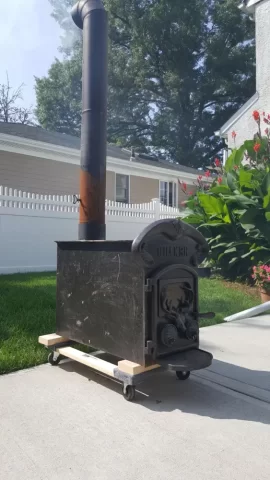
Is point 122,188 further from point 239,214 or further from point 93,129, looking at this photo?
point 93,129

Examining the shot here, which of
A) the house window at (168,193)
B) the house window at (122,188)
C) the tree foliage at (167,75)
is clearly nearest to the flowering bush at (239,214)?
the house window at (122,188)

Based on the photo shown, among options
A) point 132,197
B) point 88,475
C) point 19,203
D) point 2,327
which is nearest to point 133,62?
point 132,197

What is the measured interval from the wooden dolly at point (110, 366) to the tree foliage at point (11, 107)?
31743mm

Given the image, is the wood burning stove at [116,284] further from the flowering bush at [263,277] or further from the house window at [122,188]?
the house window at [122,188]

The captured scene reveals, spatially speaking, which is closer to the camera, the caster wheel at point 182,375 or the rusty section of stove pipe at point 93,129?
the caster wheel at point 182,375

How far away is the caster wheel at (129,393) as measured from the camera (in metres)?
2.92

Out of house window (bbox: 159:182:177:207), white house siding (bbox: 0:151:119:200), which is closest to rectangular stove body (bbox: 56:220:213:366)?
white house siding (bbox: 0:151:119:200)

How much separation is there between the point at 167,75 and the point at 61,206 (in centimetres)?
2356

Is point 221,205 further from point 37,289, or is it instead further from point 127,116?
point 127,116

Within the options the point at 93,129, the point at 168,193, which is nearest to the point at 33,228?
the point at 93,129

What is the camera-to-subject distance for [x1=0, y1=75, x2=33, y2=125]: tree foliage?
3203 centimetres

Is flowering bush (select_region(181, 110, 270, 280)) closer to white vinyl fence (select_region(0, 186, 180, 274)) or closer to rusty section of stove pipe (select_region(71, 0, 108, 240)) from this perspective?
white vinyl fence (select_region(0, 186, 180, 274))

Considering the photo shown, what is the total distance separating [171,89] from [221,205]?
2480cm

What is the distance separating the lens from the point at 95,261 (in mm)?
3324
